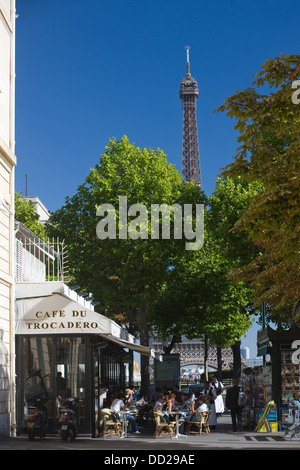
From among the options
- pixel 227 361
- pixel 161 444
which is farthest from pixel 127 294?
pixel 227 361

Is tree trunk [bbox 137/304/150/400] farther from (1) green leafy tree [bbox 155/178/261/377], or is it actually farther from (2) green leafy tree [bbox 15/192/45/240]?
(2) green leafy tree [bbox 15/192/45/240]

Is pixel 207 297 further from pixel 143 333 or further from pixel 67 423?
pixel 67 423

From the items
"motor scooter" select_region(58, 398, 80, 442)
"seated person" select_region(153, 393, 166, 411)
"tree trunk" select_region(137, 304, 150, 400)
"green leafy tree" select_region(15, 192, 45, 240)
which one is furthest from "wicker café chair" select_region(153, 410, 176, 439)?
"green leafy tree" select_region(15, 192, 45, 240)

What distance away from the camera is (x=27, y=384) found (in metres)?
19.0

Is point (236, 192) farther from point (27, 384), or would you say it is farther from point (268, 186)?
point (268, 186)

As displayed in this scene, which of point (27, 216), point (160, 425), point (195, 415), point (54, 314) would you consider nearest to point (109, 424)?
point (160, 425)

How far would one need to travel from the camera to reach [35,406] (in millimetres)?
17141

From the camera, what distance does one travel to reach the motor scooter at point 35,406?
16703 mm

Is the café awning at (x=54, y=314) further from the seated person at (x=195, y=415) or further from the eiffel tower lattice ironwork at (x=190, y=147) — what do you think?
the eiffel tower lattice ironwork at (x=190, y=147)

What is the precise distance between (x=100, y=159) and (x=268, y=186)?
1122 inches

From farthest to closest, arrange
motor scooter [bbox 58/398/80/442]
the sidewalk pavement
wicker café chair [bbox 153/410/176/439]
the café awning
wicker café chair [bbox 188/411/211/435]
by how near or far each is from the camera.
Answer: wicker café chair [bbox 188/411/211/435] → wicker café chair [bbox 153/410/176/439] → the café awning → motor scooter [bbox 58/398/80/442] → the sidewalk pavement

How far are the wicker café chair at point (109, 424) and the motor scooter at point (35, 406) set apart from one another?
64.6 inches

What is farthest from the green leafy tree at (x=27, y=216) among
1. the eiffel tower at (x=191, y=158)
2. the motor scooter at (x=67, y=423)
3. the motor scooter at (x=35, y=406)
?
the eiffel tower at (x=191, y=158)

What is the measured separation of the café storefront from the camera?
17.9 metres
